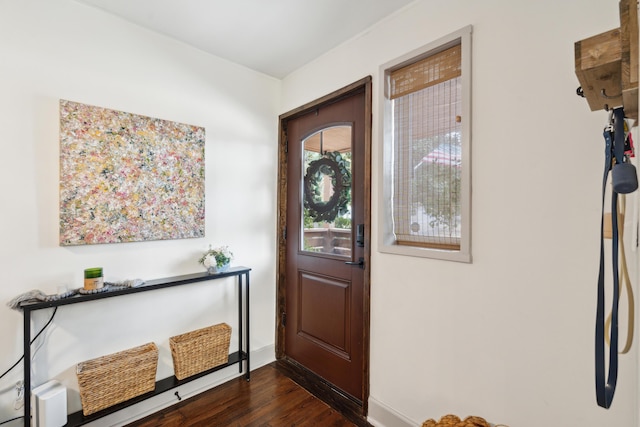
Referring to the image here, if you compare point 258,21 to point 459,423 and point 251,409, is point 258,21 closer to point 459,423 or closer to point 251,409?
point 459,423

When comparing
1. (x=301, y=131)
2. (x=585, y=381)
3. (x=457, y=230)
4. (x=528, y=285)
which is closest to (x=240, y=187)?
(x=301, y=131)

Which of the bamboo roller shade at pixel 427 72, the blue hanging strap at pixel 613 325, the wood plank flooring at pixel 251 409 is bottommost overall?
the wood plank flooring at pixel 251 409

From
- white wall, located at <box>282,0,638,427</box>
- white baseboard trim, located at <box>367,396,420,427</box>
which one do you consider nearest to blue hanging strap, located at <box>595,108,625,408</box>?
white wall, located at <box>282,0,638,427</box>

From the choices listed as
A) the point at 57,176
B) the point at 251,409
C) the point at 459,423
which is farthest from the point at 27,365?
the point at 459,423

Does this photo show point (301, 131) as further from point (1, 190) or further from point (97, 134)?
point (1, 190)

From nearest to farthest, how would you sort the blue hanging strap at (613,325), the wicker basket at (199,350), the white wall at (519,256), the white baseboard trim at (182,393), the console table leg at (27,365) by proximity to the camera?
the blue hanging strap at (613,325)
the white wall at (519,256)
the console table leg at (27,365)
the white baseboard trim at (182,393)
the wicker basket at (199,350)

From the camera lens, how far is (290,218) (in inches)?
106

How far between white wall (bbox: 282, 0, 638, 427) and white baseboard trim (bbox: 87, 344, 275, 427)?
1.27 m

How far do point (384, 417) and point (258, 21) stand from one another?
2625mm

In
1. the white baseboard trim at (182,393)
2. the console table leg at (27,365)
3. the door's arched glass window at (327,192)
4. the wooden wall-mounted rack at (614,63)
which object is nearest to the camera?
the wooden wall-mounted rack at (614,63)

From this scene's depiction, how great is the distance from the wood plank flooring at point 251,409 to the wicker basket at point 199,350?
0.23 m

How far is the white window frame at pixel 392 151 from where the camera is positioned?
1492mm

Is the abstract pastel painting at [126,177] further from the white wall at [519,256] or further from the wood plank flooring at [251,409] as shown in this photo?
the white wall at [519,256]

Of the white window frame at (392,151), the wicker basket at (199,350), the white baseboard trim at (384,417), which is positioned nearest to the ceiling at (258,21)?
the white window frame at (392,151)
